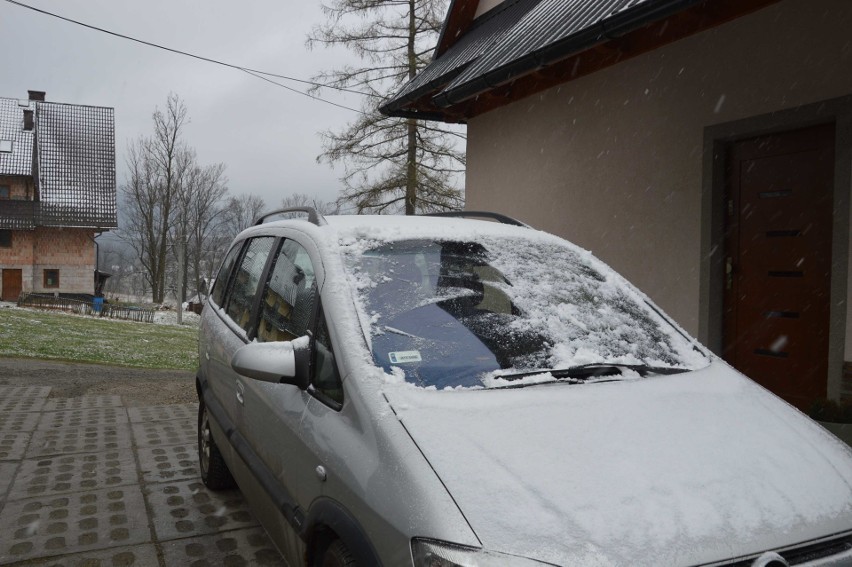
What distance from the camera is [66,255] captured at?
41438 mm

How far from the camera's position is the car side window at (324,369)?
223 cm

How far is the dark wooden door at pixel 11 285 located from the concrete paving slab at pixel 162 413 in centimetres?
3847

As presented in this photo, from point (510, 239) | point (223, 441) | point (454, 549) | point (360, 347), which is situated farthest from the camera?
point (223, 441)

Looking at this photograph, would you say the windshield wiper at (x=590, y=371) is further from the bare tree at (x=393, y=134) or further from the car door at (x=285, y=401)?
the bare tree at (x=393, y=134)

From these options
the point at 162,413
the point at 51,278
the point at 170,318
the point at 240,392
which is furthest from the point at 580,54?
the point at 51,278

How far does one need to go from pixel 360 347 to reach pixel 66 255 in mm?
44943

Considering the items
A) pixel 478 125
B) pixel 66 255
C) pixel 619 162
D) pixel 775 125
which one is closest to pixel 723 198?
pixel 775 125

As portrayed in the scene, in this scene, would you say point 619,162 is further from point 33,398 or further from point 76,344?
point 76,344

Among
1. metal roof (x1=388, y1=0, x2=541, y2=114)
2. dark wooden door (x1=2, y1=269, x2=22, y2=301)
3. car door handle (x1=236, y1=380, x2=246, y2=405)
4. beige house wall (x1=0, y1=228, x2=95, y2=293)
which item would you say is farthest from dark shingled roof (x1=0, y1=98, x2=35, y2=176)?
car door handle (x1=236, y1=380, x2=246, y2=405)

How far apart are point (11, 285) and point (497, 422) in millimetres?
44876

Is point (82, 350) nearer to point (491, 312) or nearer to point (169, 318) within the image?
point (491, 312)

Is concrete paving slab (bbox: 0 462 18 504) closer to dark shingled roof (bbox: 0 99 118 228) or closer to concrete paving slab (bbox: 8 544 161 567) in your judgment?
concrete paving slab (bbox: 8 544 161 567)

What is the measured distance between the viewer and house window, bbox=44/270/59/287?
40875 millimetres

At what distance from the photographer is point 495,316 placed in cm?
258
